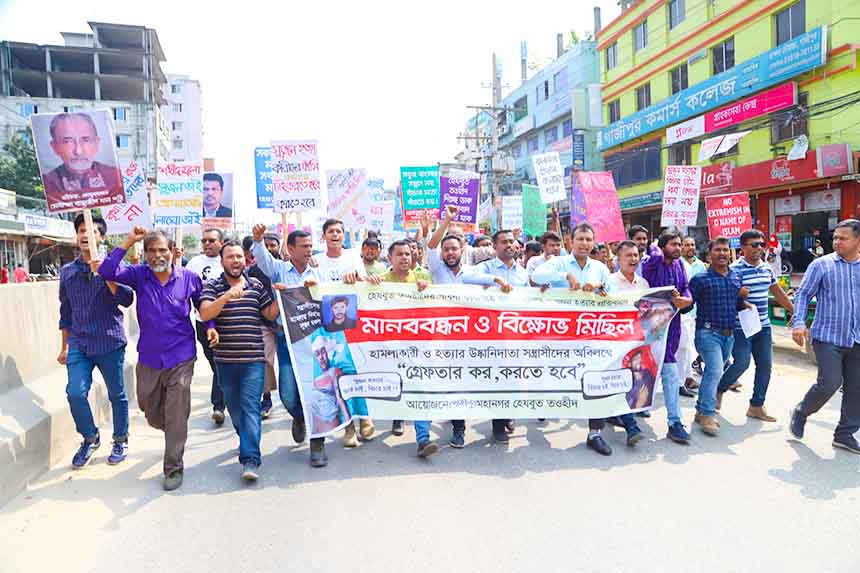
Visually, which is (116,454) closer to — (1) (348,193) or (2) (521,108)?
(1) (348,193)

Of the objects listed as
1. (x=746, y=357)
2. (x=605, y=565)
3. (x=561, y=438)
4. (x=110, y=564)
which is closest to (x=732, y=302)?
(x=746, y=357)

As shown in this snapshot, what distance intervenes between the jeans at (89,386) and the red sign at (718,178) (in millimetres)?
22301

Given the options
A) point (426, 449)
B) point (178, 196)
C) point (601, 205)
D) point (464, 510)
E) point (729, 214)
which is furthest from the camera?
point (601, 205)

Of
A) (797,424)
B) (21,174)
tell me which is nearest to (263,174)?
(797,424)

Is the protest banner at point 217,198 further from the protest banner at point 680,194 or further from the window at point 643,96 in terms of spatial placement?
the window at point 643,96

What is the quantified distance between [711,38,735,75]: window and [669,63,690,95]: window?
1.75 meters

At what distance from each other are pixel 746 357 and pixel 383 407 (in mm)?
3503

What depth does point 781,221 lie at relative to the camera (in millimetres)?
20688

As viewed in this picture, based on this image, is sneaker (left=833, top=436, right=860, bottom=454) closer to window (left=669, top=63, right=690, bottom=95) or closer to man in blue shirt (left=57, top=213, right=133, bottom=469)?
man in blue shirt (left=57, top=213, right=133, bottom=469)

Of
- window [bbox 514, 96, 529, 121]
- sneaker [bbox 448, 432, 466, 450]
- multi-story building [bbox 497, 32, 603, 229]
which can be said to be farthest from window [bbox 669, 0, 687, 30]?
sneaker [bbox 448, 432, 466, 450]

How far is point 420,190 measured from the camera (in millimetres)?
10906

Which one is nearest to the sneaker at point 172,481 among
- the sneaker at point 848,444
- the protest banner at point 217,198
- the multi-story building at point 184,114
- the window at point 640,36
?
the sneaker at point 848,444

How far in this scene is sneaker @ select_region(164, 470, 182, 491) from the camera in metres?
4.11

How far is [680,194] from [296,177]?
6.64m
